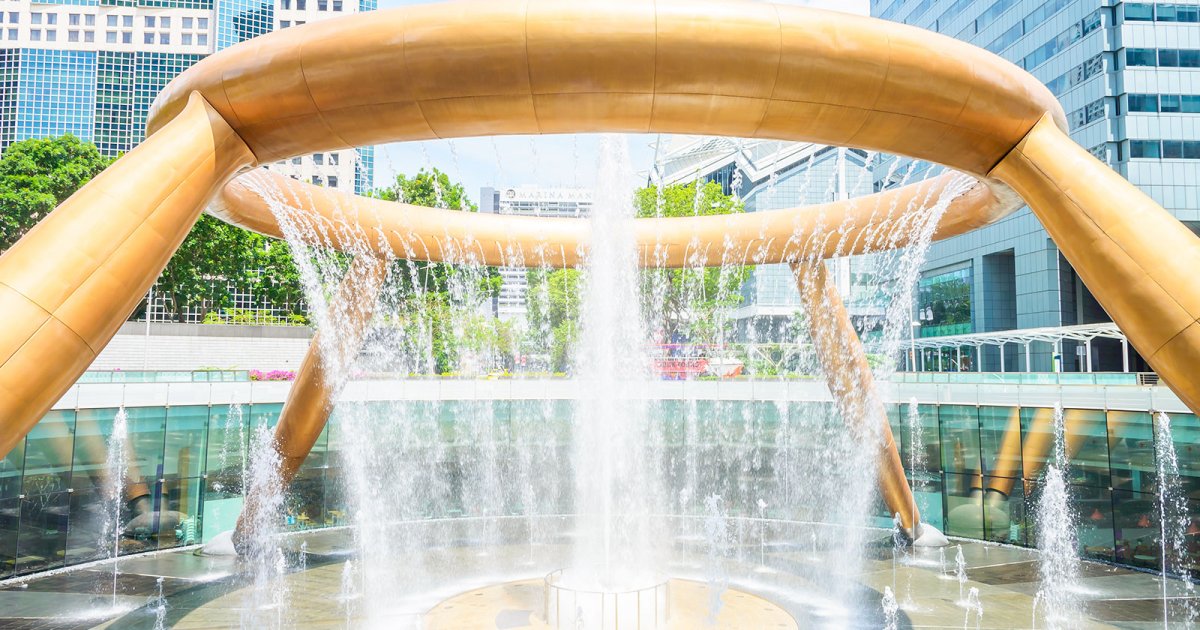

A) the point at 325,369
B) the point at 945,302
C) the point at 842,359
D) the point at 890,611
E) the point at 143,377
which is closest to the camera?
the point at 890,611

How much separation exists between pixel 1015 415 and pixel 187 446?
17982 mm

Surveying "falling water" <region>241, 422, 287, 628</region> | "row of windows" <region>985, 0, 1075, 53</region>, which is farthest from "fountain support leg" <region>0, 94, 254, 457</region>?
"row of windows" <region>985, 0, 1075, 53</region>

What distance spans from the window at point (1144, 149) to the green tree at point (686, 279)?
23945mm

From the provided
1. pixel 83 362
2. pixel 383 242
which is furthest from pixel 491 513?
pixel 83 362

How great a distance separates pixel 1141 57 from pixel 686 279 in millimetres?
29749

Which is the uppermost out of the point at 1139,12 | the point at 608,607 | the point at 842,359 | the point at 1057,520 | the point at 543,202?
the point at 1139,12

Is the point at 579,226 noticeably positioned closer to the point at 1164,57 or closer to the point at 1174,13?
the point at 1164,57

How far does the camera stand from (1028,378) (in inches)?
796

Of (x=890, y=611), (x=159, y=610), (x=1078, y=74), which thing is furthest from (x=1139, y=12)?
(x=159, y=610)

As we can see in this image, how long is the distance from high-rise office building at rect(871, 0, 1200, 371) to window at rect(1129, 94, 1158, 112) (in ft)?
0.18

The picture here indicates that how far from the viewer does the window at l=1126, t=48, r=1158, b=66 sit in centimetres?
4341

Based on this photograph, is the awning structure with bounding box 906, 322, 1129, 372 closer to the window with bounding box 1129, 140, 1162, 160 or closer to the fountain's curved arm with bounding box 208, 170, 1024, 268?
the window with bounding box 1129, 140, 1162, 160

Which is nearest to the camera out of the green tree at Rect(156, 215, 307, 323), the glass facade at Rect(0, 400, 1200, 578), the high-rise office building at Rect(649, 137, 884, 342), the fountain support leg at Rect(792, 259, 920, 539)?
the fountain support leg at Rect(792, 259, 920, 539)

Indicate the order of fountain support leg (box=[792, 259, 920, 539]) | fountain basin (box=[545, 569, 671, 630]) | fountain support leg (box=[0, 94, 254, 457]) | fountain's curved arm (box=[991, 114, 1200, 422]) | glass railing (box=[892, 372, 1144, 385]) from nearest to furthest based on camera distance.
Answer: fountain support leg (box=[0, 94, 254, 457]), fountain's curved arm (box=[991, 114, 1200, 422]), fountain basin (box=[545, 569, 671, 630]), fountain support leg (box=[792, 259, 920, 539]), glass railing (box=[892, 372, 1144, 385])
